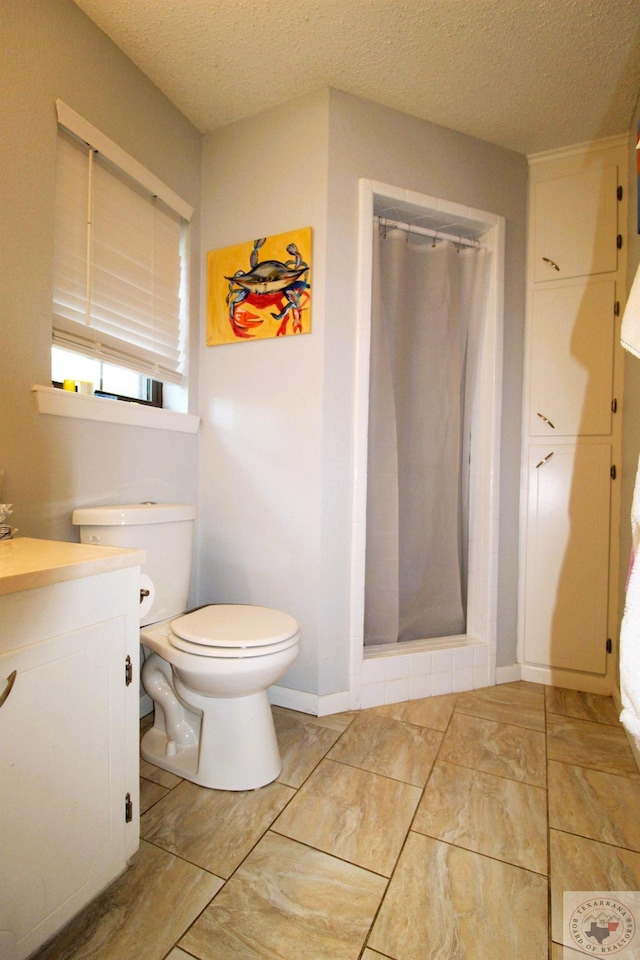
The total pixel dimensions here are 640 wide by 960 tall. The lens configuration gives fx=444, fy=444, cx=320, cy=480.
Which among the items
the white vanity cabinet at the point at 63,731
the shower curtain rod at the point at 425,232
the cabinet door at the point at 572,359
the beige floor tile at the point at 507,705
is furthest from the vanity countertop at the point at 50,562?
the cabinet door at the point at 572,359

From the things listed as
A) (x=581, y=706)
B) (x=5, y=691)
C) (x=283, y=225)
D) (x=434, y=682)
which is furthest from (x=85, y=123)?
(x=581, y=706)

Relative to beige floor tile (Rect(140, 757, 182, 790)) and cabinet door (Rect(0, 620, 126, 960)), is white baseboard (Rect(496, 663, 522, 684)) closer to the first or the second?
beige floor tile (Rect(140, 757, 182, 790))

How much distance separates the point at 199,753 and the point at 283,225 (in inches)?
75.5

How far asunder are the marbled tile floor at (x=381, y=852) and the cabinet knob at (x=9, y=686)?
0.58 m

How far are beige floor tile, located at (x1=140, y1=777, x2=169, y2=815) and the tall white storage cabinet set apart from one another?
1.63m

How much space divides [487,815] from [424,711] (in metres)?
0.56

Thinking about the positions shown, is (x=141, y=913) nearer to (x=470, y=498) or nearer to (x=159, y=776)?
(x=159, y=776)

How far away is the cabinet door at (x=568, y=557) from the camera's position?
6.45 ft

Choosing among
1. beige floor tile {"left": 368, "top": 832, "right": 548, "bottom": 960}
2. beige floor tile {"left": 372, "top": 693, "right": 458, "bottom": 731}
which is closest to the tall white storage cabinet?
beige floor tile {"left": 372, "top": 693, "right": 458, "bottom": 731}

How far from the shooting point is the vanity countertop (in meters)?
0.72

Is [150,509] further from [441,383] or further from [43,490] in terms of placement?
[441,383]

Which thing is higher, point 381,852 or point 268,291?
point 268,291

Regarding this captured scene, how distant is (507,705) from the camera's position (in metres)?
1.85

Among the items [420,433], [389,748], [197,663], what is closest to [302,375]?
[420,433]
